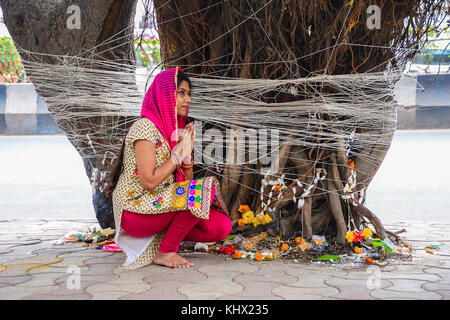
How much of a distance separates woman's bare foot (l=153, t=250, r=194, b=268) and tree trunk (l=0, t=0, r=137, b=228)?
1.02 meters

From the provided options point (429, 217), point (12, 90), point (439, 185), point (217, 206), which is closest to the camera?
point (217, 206)

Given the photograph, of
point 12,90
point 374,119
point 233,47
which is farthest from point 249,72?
point 12,90

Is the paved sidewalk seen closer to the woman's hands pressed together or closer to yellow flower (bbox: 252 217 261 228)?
yellow flower (bbox: 252 217 261 228)

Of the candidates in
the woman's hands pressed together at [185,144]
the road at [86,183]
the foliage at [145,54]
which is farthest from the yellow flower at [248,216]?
the road at [86,183]

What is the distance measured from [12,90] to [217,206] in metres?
12.5

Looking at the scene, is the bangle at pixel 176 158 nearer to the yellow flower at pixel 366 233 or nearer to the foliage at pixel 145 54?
the foliage at pixel 145 54

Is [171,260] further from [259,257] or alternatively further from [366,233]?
[366,233]

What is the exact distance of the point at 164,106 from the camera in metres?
2.75

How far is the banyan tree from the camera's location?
2.96 meters

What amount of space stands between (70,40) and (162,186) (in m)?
1.22

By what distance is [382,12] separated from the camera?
297 centimetres

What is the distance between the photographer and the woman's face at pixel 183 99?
2.81 meters

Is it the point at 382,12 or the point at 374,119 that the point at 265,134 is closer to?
the point at 374,119

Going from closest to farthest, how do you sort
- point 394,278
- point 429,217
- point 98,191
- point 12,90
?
point 394,278 → point 98,191 → point 429,217 → point 12,90
